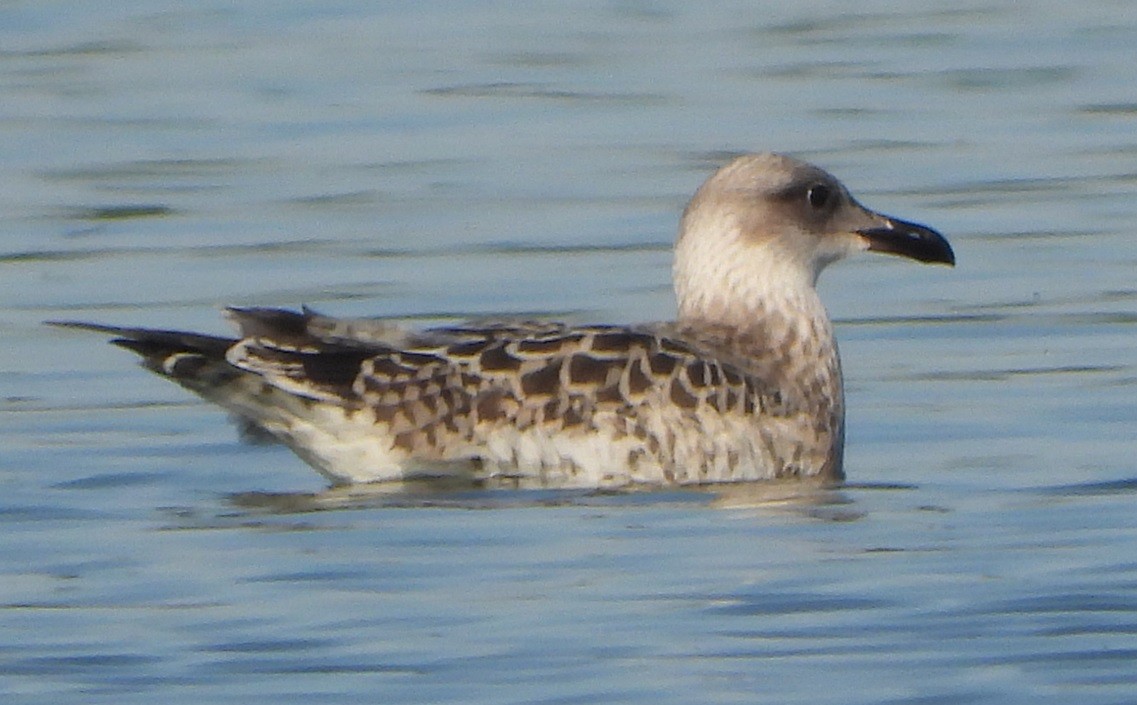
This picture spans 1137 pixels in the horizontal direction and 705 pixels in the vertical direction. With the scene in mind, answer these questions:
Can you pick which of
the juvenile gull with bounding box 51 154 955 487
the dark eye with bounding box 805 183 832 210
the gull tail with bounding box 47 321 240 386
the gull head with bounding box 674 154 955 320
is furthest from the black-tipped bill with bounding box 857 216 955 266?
the gull tail with bounding box 47 321 240 386

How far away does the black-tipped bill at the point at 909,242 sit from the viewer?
12586 mm

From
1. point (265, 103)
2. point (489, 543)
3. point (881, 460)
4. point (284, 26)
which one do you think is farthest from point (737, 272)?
point (284, 26)

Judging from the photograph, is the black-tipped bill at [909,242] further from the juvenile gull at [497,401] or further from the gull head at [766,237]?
the juvenile gull at [497,401]

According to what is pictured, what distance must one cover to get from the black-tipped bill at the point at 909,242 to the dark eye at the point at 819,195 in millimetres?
165

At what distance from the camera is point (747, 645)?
9320mm

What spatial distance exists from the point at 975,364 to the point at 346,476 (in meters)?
2.72

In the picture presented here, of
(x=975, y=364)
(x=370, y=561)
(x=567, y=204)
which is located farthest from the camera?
(x=567, y=204)

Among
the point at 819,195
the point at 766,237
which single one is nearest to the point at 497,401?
the point at 766,237

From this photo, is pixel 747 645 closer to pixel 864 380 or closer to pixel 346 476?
pixel 346 476

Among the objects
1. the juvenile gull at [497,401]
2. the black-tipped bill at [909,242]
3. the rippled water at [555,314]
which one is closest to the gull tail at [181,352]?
the juvenile gull at [497,401]

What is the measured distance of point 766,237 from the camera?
41.4ft

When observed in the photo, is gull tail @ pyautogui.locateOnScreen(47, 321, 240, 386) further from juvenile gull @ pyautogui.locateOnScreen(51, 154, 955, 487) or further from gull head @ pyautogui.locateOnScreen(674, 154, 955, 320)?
gull head @ pyautogui.locateOnScreen(674, 154, 955, 320)

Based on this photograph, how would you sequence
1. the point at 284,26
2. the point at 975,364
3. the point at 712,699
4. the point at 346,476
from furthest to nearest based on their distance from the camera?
the point at 284,26, the point at 975,364, the point at 346,476, the point at 712,699

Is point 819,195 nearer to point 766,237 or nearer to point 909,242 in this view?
point 766,237
